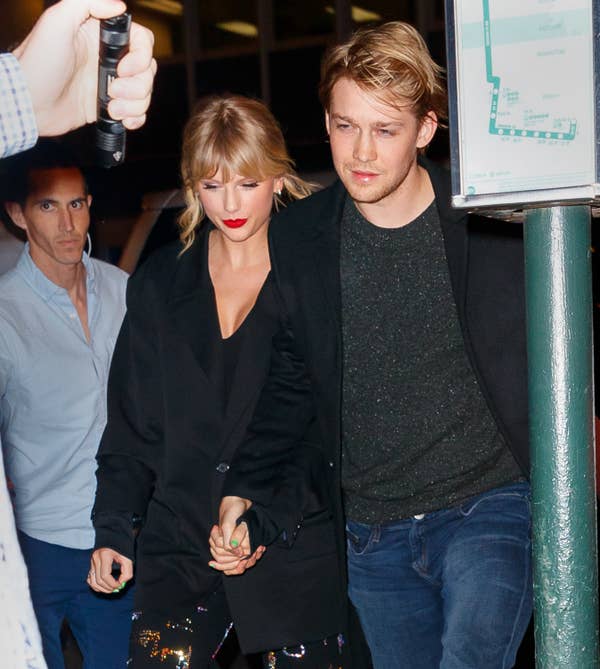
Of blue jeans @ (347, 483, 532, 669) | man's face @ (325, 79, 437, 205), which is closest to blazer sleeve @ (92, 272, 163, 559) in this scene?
blue jeans @ (347, 483, 532, 669)

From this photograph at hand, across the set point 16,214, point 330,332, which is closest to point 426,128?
point 330,332

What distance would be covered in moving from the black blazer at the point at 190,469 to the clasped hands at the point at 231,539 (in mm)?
132

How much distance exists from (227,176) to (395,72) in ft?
2.64

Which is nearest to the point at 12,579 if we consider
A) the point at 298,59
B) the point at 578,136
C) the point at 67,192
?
the point at 578,136

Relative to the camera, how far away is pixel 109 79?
2.08 metres

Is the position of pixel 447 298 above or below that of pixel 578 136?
below

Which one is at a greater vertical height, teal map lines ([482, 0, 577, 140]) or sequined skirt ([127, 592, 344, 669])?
teal map lines ([482, 0, 577, 140])

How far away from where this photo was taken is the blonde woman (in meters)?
3.84

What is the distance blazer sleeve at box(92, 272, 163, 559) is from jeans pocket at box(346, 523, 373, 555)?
70 cm

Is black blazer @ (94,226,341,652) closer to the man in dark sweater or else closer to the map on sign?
the man in dark sweater

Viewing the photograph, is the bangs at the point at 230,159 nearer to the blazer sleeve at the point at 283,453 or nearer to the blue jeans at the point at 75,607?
the blazer sleeve at the point at 283,453

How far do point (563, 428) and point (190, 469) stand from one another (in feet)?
5.65

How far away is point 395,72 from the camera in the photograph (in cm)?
359

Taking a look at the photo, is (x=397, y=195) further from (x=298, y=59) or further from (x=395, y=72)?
(x=298, y=59)
